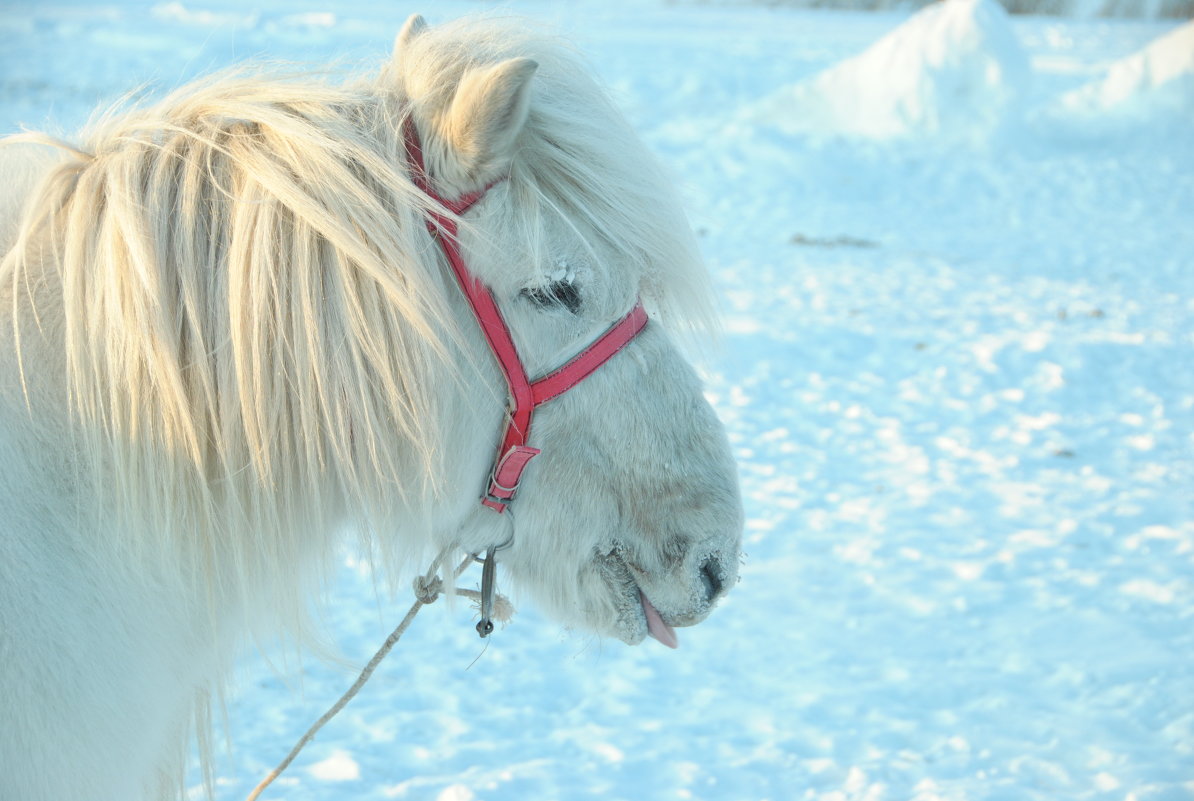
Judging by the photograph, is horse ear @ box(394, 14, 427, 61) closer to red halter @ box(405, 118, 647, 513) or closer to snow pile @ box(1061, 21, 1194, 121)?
red halter @ box(405, 118, 647, 513)

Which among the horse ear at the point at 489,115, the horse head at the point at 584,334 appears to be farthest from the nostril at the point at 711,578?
the horse ear at the point at 489,115

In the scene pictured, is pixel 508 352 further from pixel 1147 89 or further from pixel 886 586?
pixel 1147 89

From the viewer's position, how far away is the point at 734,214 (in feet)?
28.9

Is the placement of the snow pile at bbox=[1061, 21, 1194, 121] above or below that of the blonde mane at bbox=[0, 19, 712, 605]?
below

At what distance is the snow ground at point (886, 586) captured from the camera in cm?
245

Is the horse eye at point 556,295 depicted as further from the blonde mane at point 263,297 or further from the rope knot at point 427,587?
the rope knot at point 427,587

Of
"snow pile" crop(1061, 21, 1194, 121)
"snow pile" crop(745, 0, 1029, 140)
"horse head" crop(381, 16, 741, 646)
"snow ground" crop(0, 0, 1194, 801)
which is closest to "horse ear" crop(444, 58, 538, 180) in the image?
"horse head" crop(381, 16, 741, 646)

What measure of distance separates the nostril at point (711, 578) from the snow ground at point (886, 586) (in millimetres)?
308

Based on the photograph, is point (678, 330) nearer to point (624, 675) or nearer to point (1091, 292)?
point (624, 675)

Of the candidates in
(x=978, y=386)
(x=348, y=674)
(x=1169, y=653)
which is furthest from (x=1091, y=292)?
(x=348, y=674)

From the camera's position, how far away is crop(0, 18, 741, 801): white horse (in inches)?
46.4

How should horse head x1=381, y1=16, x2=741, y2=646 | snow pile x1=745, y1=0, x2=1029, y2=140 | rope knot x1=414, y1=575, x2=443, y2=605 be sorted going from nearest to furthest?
horse head x1=381, y1=16, x2=741, y2=646
rope knot x1=414, y1=575, x2=443, y2=605
snow pile x1=745, y1=0, x2=1029, y2=140

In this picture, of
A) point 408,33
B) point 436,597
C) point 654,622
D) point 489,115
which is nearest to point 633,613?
point 654,622

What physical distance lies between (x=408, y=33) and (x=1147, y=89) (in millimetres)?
13396
